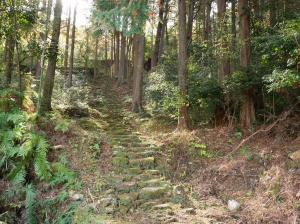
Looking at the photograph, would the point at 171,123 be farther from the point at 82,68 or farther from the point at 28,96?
the point at 82,68

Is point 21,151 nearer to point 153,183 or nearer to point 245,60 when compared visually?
point 153,183

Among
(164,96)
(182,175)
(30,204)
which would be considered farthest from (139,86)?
(30,204)

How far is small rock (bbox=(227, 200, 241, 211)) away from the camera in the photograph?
20.5 ft

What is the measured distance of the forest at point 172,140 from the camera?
6.49 m

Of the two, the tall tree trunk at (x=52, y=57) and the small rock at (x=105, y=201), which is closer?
the small rock at (x=105, y=201)

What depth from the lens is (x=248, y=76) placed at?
8.84 metres

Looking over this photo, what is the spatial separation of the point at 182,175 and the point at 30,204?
3351 mm

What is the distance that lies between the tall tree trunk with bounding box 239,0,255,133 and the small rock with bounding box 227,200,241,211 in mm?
3218

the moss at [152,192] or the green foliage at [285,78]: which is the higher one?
the green foliage at [285,78]

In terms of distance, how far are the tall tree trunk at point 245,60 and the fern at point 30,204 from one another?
18.4 feet

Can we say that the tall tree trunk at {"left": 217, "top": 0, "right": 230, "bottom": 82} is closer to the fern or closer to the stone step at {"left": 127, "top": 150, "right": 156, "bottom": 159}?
the stone step at {"left": 127, "top": 150, "right": 156, "bottom": 159}

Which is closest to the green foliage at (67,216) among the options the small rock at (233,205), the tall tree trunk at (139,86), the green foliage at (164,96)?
the small rock at (233,205)

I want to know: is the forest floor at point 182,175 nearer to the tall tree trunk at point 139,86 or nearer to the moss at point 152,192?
the moss at point 152,192

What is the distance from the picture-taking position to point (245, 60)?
9398 millimetres
